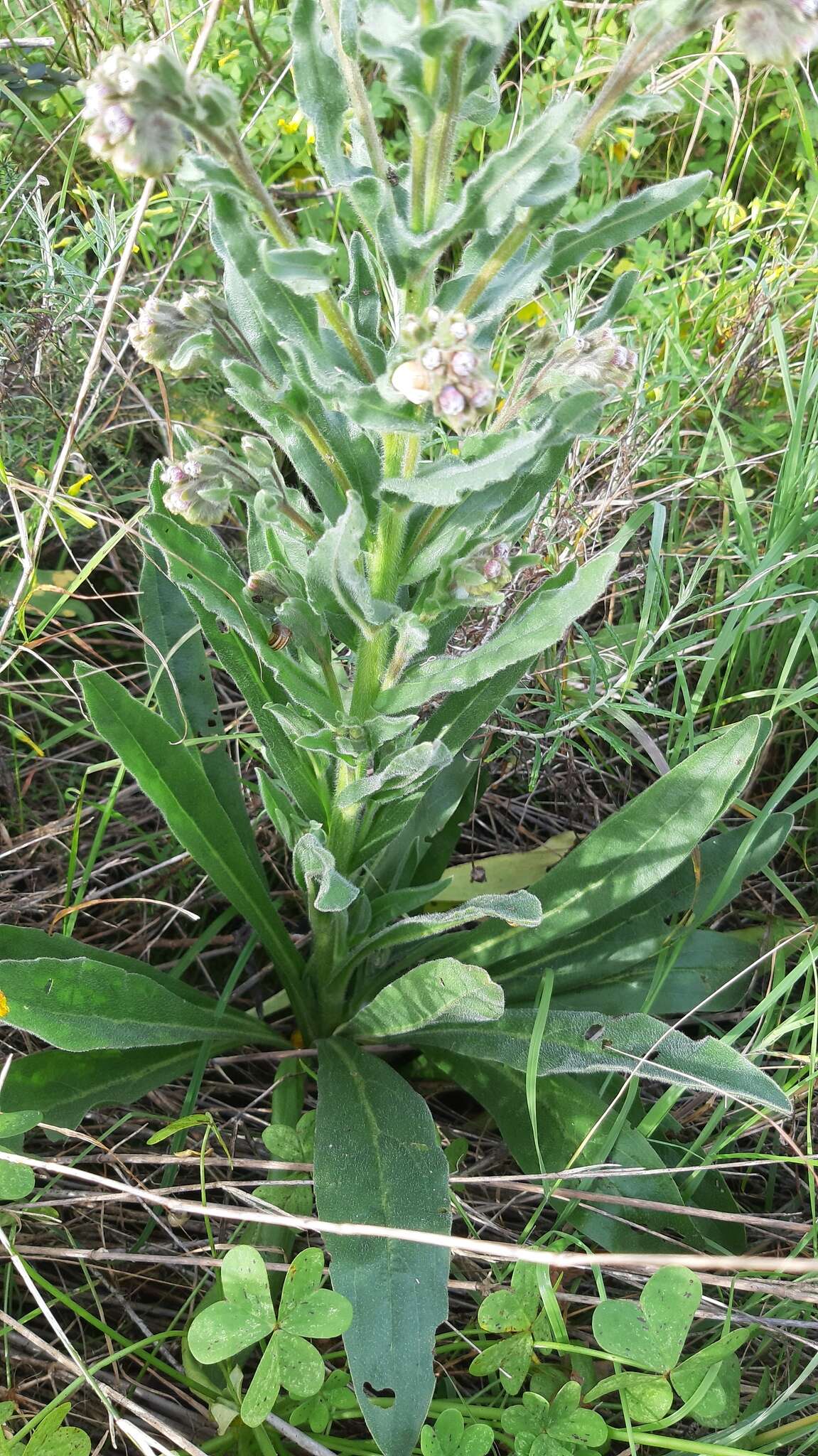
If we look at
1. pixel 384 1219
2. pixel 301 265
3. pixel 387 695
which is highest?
pixel 301 265

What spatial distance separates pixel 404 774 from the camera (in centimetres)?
188

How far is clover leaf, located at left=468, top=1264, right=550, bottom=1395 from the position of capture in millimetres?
1793

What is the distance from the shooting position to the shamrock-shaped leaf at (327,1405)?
5.83ft

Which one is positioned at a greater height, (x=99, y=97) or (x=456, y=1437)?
(x=99, y=97)

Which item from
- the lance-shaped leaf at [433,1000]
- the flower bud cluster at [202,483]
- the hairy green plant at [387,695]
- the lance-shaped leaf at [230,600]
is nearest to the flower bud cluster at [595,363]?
the hairy green plant at [387,695]

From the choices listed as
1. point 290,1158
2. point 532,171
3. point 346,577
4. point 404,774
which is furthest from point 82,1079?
point 532,171

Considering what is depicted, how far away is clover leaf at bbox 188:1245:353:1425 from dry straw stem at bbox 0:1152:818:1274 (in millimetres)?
86

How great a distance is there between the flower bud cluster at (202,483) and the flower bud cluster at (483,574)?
39 cm

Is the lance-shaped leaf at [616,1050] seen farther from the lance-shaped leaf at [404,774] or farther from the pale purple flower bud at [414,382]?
the pale purple flower bud at [414,382]

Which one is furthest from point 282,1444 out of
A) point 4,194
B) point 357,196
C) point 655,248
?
point 655,248

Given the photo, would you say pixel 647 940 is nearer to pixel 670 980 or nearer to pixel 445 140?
pixel 670 980

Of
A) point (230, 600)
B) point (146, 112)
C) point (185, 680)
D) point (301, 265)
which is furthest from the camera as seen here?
point (185, 680)

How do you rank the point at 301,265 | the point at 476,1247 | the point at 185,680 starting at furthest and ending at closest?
1. the point at 185,680
2. the point at 476,1247
3. the point at 301,265

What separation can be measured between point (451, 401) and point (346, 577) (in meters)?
0.39
